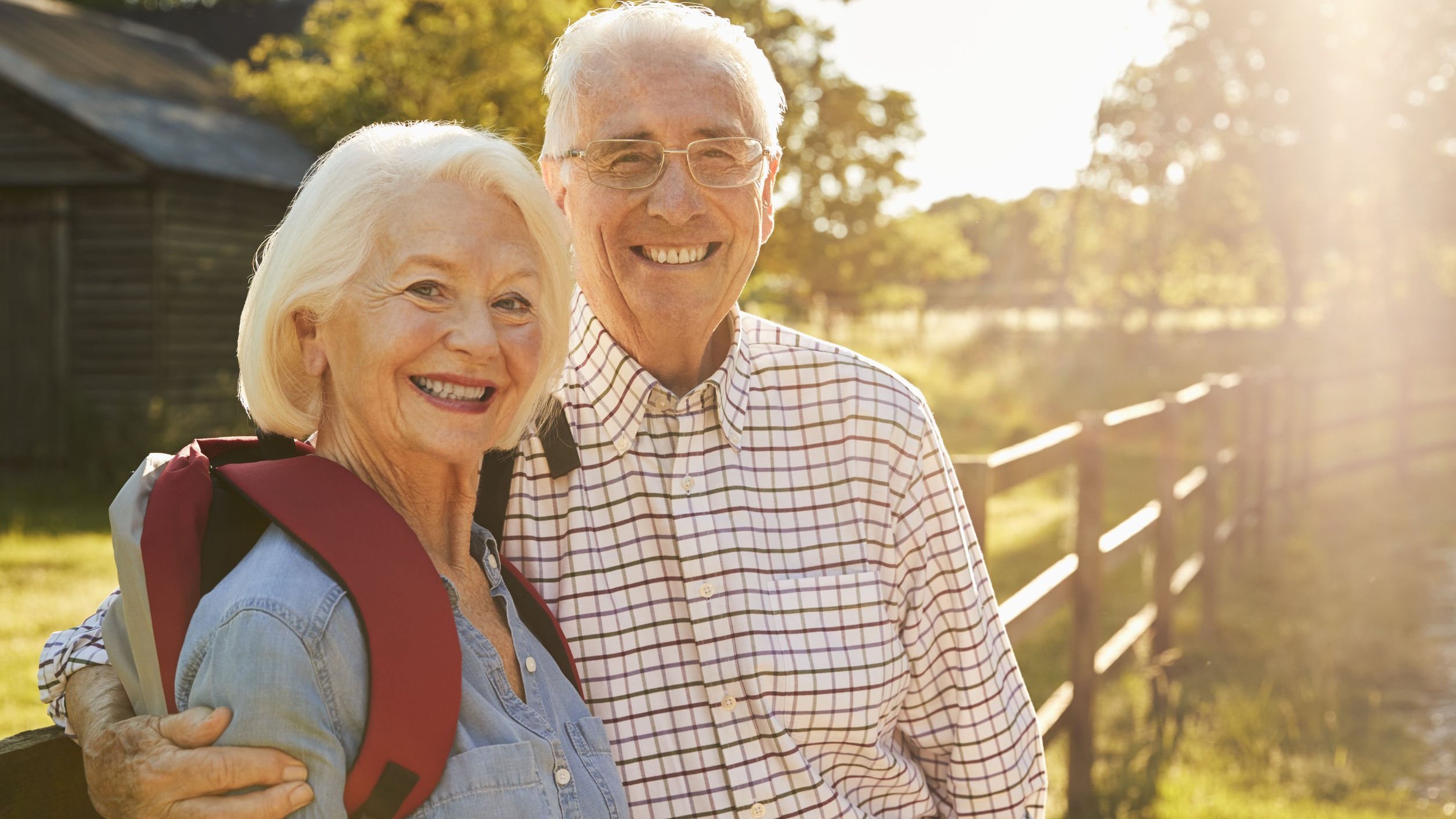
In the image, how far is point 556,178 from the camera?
206 centimetres

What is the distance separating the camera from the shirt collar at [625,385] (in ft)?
6.40

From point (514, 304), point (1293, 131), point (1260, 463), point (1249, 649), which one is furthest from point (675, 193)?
point (1293, 131)

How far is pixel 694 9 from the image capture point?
2.06m

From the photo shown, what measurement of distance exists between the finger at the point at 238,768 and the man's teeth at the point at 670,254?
1079 millimetres

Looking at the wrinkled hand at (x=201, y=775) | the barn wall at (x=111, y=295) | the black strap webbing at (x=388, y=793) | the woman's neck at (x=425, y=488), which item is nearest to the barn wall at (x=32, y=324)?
the barn wall at (x=111, y=295)

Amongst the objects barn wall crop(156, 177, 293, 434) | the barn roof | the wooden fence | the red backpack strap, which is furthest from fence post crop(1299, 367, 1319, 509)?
the red backpack strap

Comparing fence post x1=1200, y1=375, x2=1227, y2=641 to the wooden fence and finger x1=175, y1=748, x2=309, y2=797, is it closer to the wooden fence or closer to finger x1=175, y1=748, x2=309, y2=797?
the wooden fence

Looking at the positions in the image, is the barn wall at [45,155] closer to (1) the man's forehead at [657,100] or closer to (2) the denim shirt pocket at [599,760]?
(1) the man's forehead at [657,100]

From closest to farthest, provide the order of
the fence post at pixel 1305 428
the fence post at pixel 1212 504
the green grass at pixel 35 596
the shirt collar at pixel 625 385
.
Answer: the shirt collar at pixel 625 385
the green grass at pixel 35 596
the fence post at pixel 1212 504
the fence post at pixel 1305 428

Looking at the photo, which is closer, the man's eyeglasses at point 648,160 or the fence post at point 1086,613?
the man's eyeglasses at point 648,160

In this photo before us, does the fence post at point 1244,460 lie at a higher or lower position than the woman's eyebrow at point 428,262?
lower

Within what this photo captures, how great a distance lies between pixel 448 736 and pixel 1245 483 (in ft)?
26.4

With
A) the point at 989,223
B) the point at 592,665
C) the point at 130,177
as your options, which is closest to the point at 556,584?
the point at 592,665

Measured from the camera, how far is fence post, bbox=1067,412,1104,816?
4.25m
